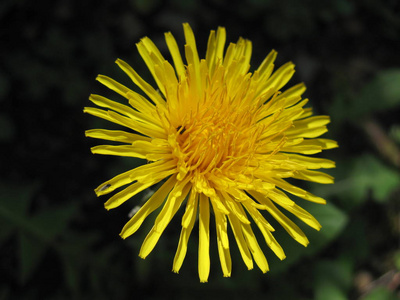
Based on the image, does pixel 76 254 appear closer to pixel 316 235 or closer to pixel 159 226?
pixel 159 226

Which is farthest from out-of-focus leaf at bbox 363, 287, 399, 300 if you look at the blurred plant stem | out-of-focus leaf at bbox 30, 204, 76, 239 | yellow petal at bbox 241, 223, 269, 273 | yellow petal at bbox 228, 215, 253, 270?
out-of-focus leaf at bbox 30, 204, 76, 239

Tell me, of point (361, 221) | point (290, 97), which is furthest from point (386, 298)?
point (290, 97)

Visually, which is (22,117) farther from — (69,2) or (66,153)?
(69,2)

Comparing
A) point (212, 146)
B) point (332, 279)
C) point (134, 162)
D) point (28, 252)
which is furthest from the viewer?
point (332, 279)

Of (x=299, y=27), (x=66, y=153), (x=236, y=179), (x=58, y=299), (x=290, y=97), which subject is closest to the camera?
(x=236, y=179)

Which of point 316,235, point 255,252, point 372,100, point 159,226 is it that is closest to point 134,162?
point 159,226

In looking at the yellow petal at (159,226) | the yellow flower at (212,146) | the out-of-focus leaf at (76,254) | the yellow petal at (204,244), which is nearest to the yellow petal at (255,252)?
the yellow flower at (212,146)
